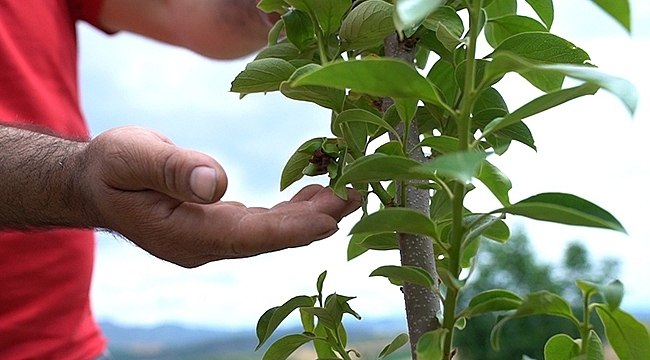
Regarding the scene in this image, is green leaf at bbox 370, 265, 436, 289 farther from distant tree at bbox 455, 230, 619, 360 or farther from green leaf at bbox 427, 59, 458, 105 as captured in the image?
distant tree at bbox 455, 230, 619, 360

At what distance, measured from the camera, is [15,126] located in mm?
710

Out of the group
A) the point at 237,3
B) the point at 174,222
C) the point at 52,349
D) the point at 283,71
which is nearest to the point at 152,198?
the point at 174,222

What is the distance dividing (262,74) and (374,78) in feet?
0.56

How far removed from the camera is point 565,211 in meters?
0.33

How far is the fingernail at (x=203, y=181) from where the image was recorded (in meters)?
0.47

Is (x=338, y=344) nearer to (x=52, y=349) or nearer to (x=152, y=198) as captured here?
(x=152, y=198)

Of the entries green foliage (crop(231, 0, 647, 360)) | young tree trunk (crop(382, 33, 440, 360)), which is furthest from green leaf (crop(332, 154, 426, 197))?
young tree trunk (crop(382, 33, 440, 360))

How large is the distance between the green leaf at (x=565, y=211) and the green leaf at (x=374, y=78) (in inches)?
3.0

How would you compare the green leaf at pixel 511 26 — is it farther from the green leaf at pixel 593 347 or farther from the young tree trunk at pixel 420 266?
the green leaf at pixel 593 347

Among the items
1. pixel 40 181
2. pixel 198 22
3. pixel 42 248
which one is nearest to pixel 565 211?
pixel 40 181

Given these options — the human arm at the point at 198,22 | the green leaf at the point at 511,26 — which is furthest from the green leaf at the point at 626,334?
the human arm at the point at 198,22

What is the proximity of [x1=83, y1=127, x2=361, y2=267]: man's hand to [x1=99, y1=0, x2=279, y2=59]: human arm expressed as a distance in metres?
0.64

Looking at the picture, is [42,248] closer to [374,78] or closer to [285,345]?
[285,345]

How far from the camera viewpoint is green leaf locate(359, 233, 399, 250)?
20.7 inches
